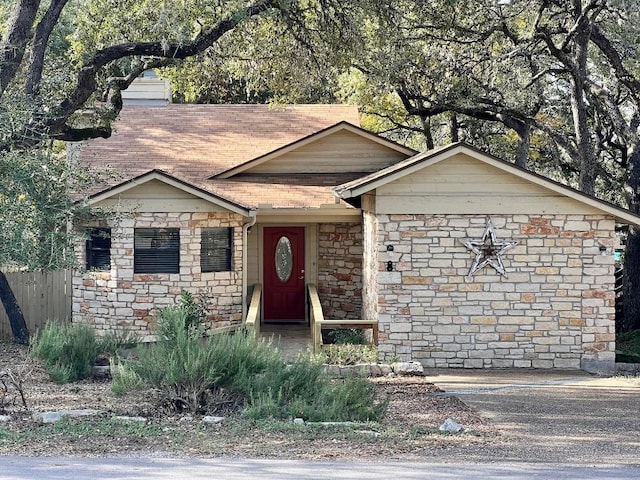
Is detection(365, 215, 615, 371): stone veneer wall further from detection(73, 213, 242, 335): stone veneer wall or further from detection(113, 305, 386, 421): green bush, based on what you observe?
detection(113, 305, 386, 421): green bush

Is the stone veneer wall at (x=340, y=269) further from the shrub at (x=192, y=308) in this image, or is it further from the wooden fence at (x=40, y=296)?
the wooden fence at (x=40, y=296)

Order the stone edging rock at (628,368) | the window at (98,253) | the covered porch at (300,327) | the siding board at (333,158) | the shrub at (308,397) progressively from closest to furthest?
the shrub at (308,397)
the covered porch at (300,327)
the stone edging rock at (628,368)
the window at (98,253)
the siding board at (333,158)

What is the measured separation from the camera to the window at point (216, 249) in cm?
1784

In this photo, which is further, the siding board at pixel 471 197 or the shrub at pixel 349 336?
the shrub at pixel 349 336

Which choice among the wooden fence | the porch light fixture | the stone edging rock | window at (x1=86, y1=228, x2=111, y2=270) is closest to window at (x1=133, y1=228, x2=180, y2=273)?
window at (x1=86, y1=228, x2=111, y2=270)

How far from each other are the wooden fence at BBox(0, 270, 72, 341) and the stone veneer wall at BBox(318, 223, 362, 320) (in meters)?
5.67

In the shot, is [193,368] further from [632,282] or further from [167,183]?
[632,282]

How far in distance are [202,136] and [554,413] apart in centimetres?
1316

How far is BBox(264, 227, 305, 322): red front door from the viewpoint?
21.3 metres

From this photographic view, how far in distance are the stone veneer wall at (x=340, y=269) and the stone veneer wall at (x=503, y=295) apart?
3887mm

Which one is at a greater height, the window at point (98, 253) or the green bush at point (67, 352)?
the window at point (98, 253)

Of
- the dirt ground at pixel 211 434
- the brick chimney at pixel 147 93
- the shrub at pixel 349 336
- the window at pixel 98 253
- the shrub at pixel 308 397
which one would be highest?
the brick chimney at pixel 147 93

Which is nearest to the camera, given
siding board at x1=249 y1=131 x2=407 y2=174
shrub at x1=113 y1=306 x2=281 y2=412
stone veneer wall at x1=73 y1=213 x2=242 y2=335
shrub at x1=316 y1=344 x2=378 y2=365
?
shrub at x1=113 y1=306 x2=281 y2=412

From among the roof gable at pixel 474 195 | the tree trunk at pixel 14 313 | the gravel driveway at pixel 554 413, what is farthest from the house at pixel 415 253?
the tree trunk at pixel 14 313
